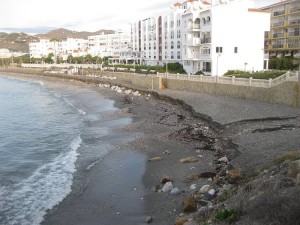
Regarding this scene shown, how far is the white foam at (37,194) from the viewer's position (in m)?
11.7

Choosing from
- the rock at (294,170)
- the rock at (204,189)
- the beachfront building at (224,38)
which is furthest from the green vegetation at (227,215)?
the beachfront building at (224,38)

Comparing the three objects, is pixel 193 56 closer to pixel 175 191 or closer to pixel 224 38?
pixel 224 38

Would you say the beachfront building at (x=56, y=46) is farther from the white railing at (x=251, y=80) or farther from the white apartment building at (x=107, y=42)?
the white railing at (x=251, y=80)

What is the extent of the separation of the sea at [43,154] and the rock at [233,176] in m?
6.27

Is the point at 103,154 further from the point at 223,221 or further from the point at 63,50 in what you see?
the point at 63,50

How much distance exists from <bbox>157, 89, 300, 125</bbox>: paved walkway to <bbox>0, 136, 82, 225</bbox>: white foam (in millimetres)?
10344

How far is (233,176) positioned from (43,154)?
1171 centimetres

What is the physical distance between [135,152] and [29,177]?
18.9 ft

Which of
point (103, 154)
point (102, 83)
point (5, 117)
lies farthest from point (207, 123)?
point (102, 83)

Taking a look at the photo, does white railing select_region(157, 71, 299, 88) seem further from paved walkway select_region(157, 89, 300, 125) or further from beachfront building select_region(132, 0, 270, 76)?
beachfront building select_region(132, 0, 270, 76)

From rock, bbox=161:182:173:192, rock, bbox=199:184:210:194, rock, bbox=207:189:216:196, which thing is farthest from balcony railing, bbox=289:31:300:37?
A: rock, bbox=207:189:216:196

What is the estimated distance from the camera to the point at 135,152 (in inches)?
744

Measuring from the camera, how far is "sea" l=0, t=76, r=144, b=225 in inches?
504

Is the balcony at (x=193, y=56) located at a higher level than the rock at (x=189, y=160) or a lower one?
higher
